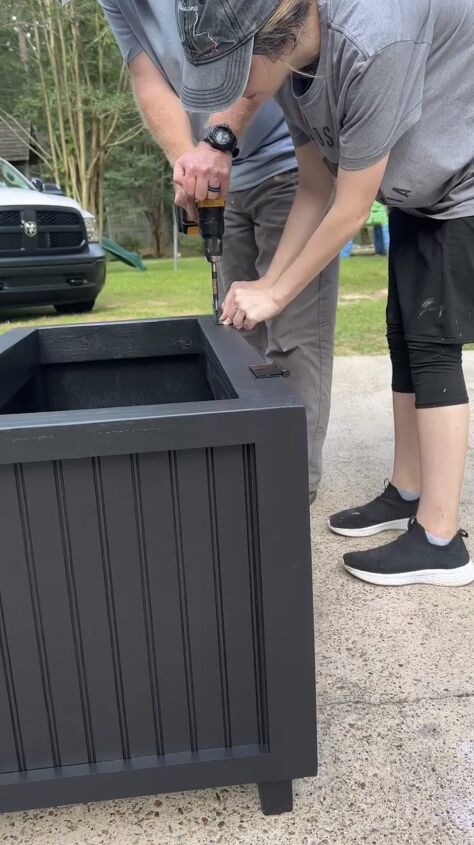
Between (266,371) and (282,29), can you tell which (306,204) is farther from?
(266,371)

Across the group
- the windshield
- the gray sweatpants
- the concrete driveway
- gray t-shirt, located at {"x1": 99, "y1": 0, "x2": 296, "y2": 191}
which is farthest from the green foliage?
the concrete driveway

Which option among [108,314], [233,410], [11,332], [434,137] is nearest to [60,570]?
[233,410]

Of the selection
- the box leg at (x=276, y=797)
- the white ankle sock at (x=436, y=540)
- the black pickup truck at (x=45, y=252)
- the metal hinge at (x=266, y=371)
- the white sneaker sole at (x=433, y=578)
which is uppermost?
the metal hinge at (x=266, y=371)

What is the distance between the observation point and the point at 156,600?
1.09 m

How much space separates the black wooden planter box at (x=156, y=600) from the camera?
3.35ft

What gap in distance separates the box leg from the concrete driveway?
16mm

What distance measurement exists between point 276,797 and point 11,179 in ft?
26.0

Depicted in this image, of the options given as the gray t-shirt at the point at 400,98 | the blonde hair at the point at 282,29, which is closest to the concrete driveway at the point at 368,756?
the gray t-shirt at the point at 400,98

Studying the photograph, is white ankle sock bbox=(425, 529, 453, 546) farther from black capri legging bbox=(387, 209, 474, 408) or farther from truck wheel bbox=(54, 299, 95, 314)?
truck wheel bbox=(54, 299, 95, 314)

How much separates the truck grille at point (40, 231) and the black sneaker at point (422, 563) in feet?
19.9

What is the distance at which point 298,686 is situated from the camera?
113 cm

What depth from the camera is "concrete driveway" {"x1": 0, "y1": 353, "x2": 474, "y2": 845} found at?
3.89ft

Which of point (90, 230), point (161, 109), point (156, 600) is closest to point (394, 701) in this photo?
point (156, 600)

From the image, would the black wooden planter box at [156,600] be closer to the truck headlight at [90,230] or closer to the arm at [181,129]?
the arm at [181,129]
